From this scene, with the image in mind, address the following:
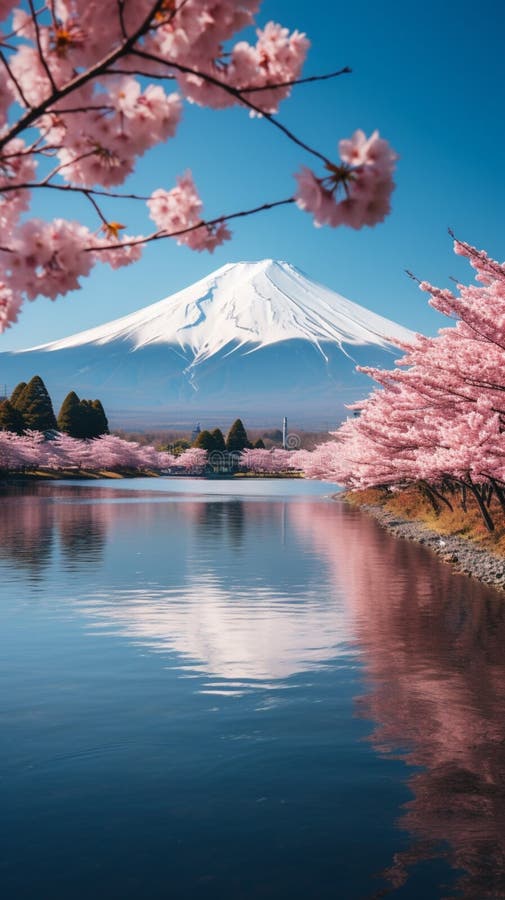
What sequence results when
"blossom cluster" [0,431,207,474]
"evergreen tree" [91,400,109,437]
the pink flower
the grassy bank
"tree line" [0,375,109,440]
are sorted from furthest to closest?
"evergreen tree" [91,400,109,437], "tree line" [0,375,109,440], "blossom cluster" [0,431,207,474], the grassy bank, the pink flower

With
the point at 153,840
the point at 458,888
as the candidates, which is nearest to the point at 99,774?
the point at 153,840

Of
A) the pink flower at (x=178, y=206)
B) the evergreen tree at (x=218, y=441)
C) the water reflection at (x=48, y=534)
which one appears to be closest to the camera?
the pink flower at (x=178, y=206)

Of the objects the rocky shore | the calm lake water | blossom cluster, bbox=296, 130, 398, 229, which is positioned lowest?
the calm lake water

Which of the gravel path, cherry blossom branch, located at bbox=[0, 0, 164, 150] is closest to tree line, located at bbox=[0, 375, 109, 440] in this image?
the gravel path

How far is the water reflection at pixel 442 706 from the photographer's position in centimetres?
605

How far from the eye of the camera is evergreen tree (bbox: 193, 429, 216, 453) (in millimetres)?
150250

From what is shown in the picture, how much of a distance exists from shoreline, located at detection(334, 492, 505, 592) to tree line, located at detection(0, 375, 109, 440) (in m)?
61.7

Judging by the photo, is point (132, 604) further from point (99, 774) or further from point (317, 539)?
point (317, 539)

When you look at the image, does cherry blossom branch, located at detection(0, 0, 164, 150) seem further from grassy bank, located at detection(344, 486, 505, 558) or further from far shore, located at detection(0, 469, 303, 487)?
far shore, located at detection(0, 469, 303, 487)

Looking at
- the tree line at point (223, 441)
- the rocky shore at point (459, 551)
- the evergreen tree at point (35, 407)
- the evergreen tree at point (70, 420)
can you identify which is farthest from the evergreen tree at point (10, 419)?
the rocky shore at point (459, 551)

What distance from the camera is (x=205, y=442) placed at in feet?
495

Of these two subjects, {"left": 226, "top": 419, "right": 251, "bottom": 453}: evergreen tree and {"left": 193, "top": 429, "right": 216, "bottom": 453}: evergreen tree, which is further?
{"left": 226, "top": 419, "right": 251, "bottom": 453}: evergreen tree

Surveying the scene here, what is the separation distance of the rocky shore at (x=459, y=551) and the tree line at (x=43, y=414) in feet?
208

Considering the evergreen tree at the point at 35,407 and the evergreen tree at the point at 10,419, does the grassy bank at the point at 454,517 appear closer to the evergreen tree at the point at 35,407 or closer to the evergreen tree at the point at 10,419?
the evergreen tree at the point at 10,419
